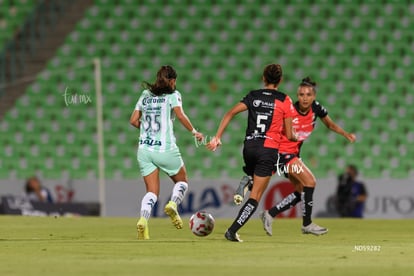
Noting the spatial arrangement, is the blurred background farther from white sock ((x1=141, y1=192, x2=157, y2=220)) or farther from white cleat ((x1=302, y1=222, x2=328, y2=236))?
white sock ((x1=141, y1=192, x2=157, y2=220))

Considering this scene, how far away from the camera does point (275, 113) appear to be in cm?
1176

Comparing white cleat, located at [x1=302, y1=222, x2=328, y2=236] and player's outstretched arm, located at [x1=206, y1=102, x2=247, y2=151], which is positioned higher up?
player's outstretched arm, located at [x1=206, y1=102, x2=247, y2=151]

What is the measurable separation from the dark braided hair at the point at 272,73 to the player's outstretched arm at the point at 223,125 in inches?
15.4

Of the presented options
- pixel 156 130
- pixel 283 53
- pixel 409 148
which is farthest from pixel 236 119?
pixel 156 130

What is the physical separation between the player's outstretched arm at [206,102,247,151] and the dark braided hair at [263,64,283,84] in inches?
15.4

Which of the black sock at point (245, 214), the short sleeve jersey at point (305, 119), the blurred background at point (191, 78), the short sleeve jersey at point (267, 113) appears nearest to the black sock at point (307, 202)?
the short sleeve jersey at point (305, 119)

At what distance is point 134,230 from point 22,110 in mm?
9281

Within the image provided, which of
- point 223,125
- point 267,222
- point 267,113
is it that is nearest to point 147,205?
point 223,125

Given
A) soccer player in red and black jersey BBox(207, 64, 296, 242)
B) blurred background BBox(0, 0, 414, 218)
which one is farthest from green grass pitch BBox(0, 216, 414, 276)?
blurred background BBox(0, 0, 414, 218)

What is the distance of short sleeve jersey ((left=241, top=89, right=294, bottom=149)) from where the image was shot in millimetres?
11719

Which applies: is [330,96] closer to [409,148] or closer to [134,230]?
[409,148]

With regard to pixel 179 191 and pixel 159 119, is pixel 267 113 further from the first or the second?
pixel 179 191

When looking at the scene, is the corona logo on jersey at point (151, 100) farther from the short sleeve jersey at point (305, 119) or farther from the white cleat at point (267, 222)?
the short sleeve jersey at point (305, 119)

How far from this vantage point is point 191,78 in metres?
22.7
